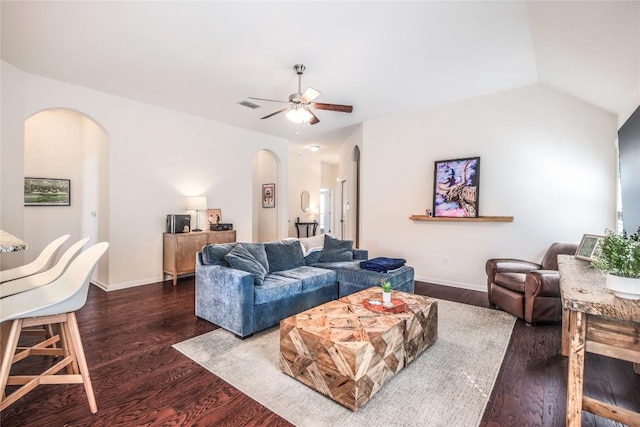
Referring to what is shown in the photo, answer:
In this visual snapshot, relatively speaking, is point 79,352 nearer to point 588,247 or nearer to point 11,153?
point 11,153

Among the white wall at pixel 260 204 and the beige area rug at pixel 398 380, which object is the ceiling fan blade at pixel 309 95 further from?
the white wall at pixel 260 204

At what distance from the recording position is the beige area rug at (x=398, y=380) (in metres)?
1.69

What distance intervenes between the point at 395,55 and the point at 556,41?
1446mm

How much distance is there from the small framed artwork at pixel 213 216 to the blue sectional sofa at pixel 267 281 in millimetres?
2195

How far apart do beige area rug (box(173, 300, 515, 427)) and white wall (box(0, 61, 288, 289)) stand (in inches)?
102

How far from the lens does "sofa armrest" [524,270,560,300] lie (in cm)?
288

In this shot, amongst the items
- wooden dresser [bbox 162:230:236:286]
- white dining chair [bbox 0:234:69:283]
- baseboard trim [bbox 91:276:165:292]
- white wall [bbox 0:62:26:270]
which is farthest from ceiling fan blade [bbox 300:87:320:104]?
baseboard trim [bbox 91:276:165:292]

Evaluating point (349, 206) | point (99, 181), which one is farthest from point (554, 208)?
point (99, 181)

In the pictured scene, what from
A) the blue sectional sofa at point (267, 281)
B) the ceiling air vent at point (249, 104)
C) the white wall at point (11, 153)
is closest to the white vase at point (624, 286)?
the blue sectional sofa at point (267, 281)

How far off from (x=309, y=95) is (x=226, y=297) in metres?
2.27

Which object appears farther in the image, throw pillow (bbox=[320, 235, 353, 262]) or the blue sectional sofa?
throw pillow (bbox=[320, 235, 353, 262])

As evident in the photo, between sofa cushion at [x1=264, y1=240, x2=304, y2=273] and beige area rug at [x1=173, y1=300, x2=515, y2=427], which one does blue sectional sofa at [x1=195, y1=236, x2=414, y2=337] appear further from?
beige area rug at [x1=173, y1=300, x2=515, y2=427]

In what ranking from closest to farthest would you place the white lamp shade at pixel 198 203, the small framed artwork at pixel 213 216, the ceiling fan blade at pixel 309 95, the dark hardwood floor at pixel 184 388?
the dark hardwood floor at pixel 184 388
the ceiling fan blade at pixel 309 95
the white lamp shade at pixel 198 203
the small framed artwork at pixel 213 216

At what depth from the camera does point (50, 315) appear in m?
1.60
